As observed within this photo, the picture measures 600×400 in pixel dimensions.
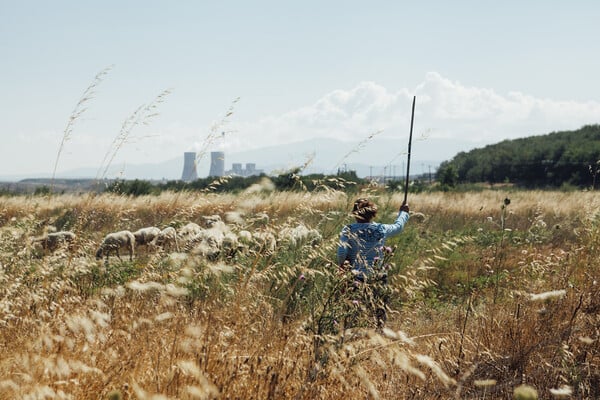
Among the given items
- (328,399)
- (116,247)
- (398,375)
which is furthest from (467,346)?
(116,247)

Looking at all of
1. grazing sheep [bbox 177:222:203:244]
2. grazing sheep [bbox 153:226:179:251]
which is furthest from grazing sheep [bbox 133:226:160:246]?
grazing sheep [bbox 177:222:203:244]

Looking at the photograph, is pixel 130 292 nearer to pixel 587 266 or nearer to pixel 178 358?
pixel 178 358

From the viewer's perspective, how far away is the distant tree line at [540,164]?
54906 millimetres

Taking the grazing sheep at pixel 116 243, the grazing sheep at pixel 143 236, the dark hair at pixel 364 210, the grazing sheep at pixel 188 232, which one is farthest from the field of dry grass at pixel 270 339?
the grazing sheep at pixel 143 236

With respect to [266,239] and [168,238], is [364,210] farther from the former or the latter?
Answer: [168,238]

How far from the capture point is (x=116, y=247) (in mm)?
8508

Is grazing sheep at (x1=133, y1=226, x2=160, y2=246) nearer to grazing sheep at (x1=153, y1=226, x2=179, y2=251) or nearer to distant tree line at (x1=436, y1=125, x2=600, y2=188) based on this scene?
grazing sheep at (x1=153, y1=226, x2=179, y2=251)

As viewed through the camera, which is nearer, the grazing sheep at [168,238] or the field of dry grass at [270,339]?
the field of dry grass at [270,339]

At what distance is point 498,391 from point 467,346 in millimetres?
570

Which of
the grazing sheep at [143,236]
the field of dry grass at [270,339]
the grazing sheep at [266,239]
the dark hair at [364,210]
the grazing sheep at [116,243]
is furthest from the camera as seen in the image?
the grazing sheep at [143,236]

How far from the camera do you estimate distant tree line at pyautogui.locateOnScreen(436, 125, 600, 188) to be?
54.9 meters

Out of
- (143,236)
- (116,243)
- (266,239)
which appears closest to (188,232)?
(266,239)

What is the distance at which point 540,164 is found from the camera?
205ft

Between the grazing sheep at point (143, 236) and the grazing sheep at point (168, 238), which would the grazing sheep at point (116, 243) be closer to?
the grazing sheep at point (143, 236)
